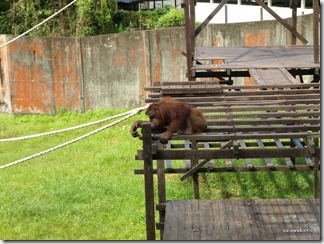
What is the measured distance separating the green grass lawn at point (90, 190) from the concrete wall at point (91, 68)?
2.49 metres

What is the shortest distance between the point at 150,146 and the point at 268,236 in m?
1.31

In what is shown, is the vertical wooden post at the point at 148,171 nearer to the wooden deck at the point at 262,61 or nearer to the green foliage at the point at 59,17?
the wooden deck at the point at 262,61

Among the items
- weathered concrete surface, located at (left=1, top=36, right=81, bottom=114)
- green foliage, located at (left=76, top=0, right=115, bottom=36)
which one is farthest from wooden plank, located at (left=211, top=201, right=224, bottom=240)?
green foliage, located at (left=76, top=0, right=115, bottom=36)

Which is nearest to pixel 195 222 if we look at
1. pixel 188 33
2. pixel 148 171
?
pixel 148 171

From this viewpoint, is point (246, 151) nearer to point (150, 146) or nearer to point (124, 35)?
Answer: point (150, 146)

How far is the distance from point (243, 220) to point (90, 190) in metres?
4.00

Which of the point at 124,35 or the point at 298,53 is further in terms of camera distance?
the point at 124,35

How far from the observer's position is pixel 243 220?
5.42 meters

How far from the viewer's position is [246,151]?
14.2 feet

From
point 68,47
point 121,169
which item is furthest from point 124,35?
point 121,169

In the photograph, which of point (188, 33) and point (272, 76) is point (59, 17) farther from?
point (272, 76)

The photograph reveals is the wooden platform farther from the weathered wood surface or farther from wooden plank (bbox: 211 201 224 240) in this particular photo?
the weathered wood surface

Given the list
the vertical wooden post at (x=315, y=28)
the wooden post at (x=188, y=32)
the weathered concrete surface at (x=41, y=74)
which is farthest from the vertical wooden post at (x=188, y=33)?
the weathered concrete surface at (x=41, y=74)

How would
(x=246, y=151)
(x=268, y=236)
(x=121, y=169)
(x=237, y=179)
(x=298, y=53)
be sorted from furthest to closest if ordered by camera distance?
1. (x=121, y=169)
2. (x=237, y=179)
3. (x=298, y=53)
4. (x=268, y=236)
5. (x=246, y=151)
